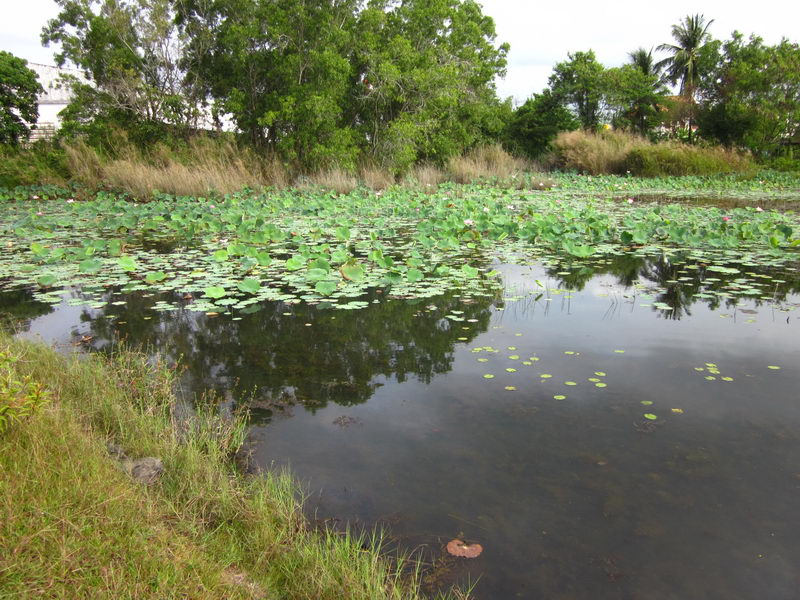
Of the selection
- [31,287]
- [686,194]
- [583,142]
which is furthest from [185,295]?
[583,142]

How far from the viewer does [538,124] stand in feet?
75.7

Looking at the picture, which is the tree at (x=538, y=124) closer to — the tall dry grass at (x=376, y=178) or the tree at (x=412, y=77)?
the tree at (x=412, y=77)

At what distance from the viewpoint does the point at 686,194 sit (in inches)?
502

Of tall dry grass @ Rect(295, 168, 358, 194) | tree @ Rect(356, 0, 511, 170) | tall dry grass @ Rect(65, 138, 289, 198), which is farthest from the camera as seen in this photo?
tree @ Rect(356, 0, 511, 170)

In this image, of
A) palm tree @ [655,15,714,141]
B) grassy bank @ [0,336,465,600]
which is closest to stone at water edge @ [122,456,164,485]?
grassy bank @ [0,336,465,600]

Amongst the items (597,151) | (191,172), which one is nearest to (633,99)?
(597,151)

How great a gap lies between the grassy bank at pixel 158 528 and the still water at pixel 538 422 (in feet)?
0.58

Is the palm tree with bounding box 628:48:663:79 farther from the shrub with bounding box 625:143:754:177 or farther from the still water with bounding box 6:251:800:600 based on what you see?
the still water with bounding box 6:251:800:600

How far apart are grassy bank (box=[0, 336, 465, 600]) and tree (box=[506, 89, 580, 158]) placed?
2237 cm

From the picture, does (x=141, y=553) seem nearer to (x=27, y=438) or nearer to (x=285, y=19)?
(x=27, y=438)

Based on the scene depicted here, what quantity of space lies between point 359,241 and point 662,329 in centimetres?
380

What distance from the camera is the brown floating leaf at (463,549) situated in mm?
1652

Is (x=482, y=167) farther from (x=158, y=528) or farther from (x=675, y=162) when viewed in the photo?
(x=158, y=528)

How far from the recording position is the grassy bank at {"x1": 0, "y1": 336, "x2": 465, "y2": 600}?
1.32 metres
